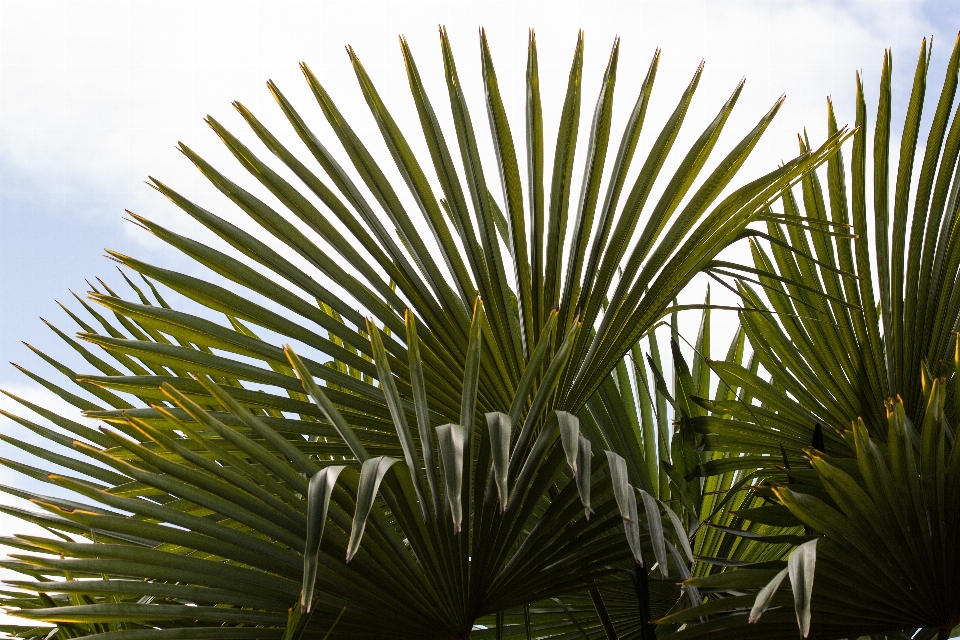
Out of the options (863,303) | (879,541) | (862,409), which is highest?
(863,303)

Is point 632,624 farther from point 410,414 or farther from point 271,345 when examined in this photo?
point 271,345

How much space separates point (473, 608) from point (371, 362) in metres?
0.60

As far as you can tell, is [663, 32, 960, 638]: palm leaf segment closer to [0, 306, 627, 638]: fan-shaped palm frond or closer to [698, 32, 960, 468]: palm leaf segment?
[698, 32, 960, 468]: palm leaf segment

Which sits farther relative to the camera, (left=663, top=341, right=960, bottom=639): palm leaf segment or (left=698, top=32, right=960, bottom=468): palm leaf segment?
(left=698, top=32, right=960, bottom=468): palm leaf segment

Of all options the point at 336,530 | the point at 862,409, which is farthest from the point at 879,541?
the point at 336,530

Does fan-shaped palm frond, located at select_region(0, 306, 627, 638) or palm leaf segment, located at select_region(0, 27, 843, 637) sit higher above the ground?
palm leaf segment, located at select_region(0, 27, 843, 637)

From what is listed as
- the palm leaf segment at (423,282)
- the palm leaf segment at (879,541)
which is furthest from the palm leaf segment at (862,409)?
the palm leaf segment at (423,282)

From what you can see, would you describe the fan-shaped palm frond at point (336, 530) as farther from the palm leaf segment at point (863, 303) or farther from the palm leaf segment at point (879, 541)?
the palm leaf segment at point (863, 303)

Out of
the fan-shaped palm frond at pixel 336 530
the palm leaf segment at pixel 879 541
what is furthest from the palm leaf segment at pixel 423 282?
the palm leaf segment at pixel 879 541

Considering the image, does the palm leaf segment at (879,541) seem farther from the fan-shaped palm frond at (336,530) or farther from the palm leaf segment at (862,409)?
the fan-shaped palm frond at (336,530)

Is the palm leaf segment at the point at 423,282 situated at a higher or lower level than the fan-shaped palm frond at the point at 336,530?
higher

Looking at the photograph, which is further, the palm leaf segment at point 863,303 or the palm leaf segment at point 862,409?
the palm leaf segment at point 863,303

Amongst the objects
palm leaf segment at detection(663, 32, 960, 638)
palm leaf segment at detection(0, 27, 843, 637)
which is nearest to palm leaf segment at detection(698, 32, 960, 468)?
palm leaf segment at detection(663, 32, 960, 638)

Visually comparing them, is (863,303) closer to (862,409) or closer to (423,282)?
(862,409)
